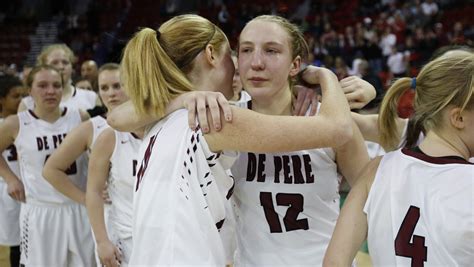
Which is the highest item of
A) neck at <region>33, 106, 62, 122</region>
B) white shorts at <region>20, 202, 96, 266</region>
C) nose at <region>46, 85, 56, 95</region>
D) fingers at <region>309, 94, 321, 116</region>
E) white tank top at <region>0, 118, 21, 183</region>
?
fingers at <region>309, 94, 321, 116</region>

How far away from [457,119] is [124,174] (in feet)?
7.50

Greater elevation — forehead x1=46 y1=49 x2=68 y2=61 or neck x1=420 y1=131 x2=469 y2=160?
neck x1=420 y1=131 x2=469 y2=160

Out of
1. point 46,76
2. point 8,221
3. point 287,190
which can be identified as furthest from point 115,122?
point 8,221

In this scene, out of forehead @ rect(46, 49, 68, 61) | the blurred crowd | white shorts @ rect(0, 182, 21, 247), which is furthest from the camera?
the blurred crowd

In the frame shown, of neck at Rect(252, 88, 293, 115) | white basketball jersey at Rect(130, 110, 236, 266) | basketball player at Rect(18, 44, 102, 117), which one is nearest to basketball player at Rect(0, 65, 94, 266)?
basketball player at Rect(18, 44, 102, 117)

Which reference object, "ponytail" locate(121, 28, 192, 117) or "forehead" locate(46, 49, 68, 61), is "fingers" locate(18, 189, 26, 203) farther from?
"ponytail" locate(121, 28, 192, 117)

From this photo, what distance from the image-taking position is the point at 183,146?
78.9 inches

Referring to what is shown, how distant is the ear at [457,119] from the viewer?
1.91 meters

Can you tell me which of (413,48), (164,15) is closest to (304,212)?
(413,48)

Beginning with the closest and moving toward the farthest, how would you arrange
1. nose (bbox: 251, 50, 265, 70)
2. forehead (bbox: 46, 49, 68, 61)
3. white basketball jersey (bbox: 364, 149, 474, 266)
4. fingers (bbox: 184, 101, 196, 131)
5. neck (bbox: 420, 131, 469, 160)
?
white basketball jersey (bbox: 364, 149, 474, 266) < neck (bbox: 420, 131, 469, 160) < fingers (bbox: 184, 101, 196, 131) < nose (bbox: 251, 50, 265, 70) < forehead (bbox: 46, 49, 68, 61)

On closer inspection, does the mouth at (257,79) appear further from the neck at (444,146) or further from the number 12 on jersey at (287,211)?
the neck at (444,146)

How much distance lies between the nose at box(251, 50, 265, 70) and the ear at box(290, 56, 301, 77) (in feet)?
0.54

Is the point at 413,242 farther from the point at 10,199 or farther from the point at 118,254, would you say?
the point at 10,199

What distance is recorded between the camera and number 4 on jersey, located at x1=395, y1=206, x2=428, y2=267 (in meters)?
1.88
